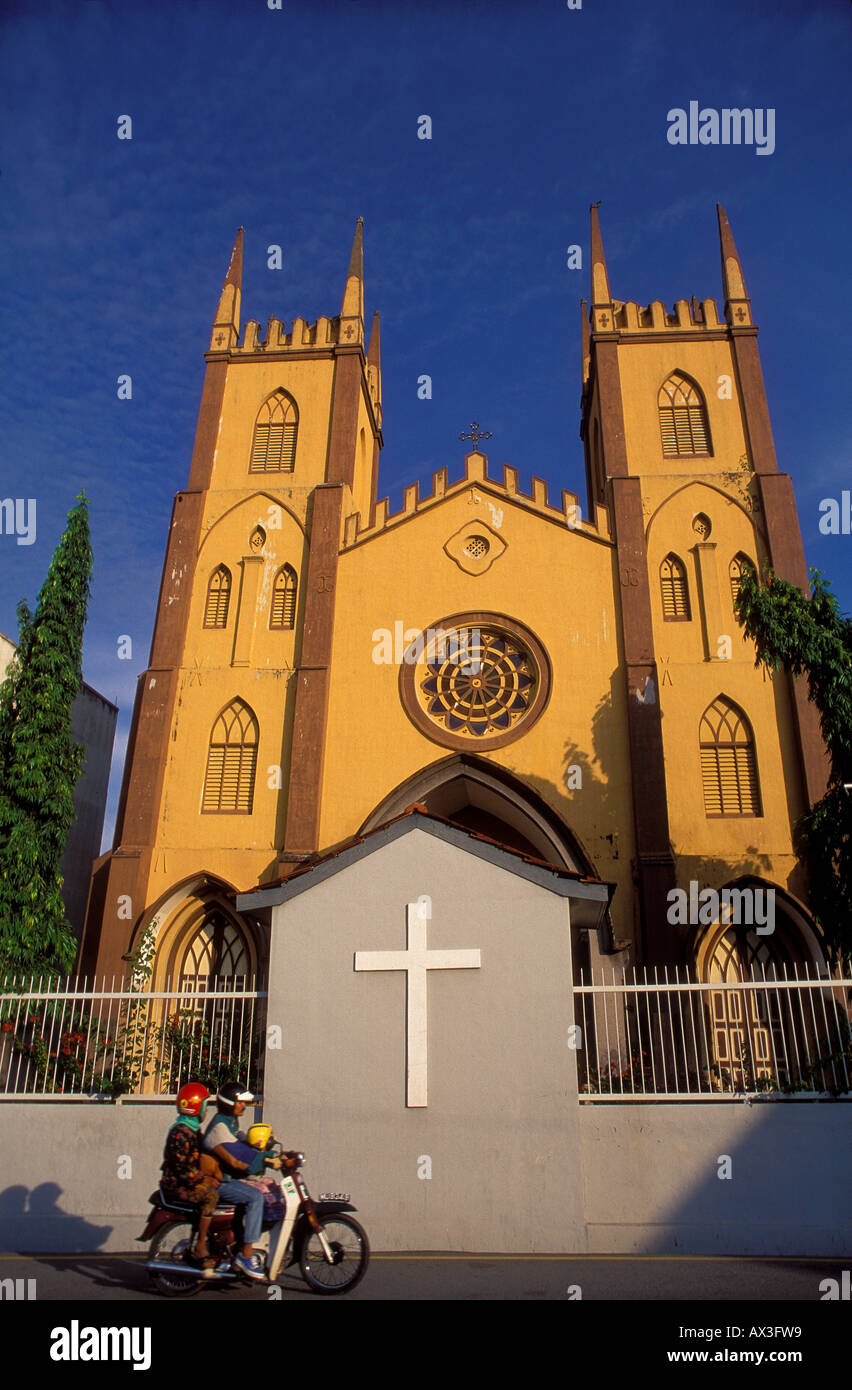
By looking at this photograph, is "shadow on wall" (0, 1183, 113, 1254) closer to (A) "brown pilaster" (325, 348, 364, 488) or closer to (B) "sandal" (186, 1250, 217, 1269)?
(B) "sandal" (186, 1250, 217, 1269)

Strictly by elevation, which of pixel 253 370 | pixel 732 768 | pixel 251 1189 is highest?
pixel 253 370

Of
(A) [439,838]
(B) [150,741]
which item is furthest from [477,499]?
(A) [439,838]

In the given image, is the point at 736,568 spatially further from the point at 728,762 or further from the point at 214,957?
the point at 214,957

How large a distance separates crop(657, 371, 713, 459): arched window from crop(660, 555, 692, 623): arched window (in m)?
2.74

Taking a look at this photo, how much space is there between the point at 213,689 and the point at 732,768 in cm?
961

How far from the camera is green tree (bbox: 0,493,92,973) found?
41.4 feet

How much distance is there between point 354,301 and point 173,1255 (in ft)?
68.5

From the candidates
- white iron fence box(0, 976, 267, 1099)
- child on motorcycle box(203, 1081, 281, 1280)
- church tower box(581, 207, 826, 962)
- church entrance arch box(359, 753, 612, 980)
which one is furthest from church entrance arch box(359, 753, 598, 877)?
child on motorcycle box(203, 1081, 281, 1280)

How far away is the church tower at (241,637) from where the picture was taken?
1658 centimetres

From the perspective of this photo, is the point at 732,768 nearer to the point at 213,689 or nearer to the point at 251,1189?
the point at 213,689

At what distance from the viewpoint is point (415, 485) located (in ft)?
64.1

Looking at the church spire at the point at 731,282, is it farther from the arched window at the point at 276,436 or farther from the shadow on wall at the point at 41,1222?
the shadow on wall at the point at 41,1222
